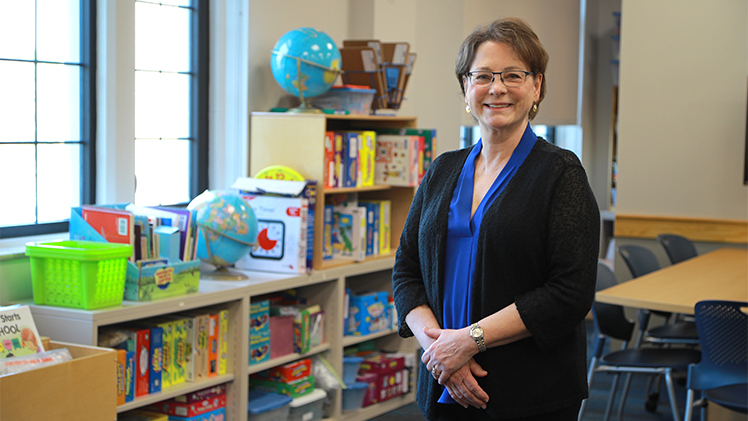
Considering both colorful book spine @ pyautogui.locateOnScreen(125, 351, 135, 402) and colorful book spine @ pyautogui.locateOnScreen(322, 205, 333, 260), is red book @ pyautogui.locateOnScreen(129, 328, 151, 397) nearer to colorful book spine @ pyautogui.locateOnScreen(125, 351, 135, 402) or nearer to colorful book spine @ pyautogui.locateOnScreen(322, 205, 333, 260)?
colorful book spine @ pyautogui.locateOnScreen(125, 351, 135, 402)

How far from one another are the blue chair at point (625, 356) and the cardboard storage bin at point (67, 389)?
2.16 meters

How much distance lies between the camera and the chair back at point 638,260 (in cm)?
494

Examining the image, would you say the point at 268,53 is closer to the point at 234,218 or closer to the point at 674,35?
the point at 234,218

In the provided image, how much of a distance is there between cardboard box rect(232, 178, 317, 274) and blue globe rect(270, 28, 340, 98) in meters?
0.54

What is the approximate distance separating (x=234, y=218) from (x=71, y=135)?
854mm

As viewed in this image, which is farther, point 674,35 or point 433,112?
point 674,35

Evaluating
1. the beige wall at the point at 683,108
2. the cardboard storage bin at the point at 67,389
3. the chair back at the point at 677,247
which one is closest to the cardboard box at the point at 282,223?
the cardboard storage bin at the point at 67,389

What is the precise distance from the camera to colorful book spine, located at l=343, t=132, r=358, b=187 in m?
3.91

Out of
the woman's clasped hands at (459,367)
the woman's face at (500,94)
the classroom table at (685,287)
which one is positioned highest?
the woman's face at (500,94)

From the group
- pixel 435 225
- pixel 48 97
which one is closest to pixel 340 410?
pixel 48 97

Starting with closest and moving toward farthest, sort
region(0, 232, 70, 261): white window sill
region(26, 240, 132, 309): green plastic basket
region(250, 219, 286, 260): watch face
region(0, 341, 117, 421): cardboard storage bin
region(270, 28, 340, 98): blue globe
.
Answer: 1. region(0, 341, 117, 421): cardboard storage bin
2. region(26, 240, 132, 309): green plastic basket
3. region(0, 232, 70, 261): white window sill
4. region(250, 219, 286, 260): watch face
5. region(270, 28, 340, 98): blue globe

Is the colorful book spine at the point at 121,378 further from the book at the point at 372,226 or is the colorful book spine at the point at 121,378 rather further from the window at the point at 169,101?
→ the book at the point at 372,226

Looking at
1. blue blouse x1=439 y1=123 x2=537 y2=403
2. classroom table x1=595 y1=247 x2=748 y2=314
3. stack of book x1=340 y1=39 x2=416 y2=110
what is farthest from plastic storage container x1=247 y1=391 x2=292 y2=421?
blue blouse x1=439 y1=123 x2=537 y2=403

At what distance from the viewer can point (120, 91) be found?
11.3ft
